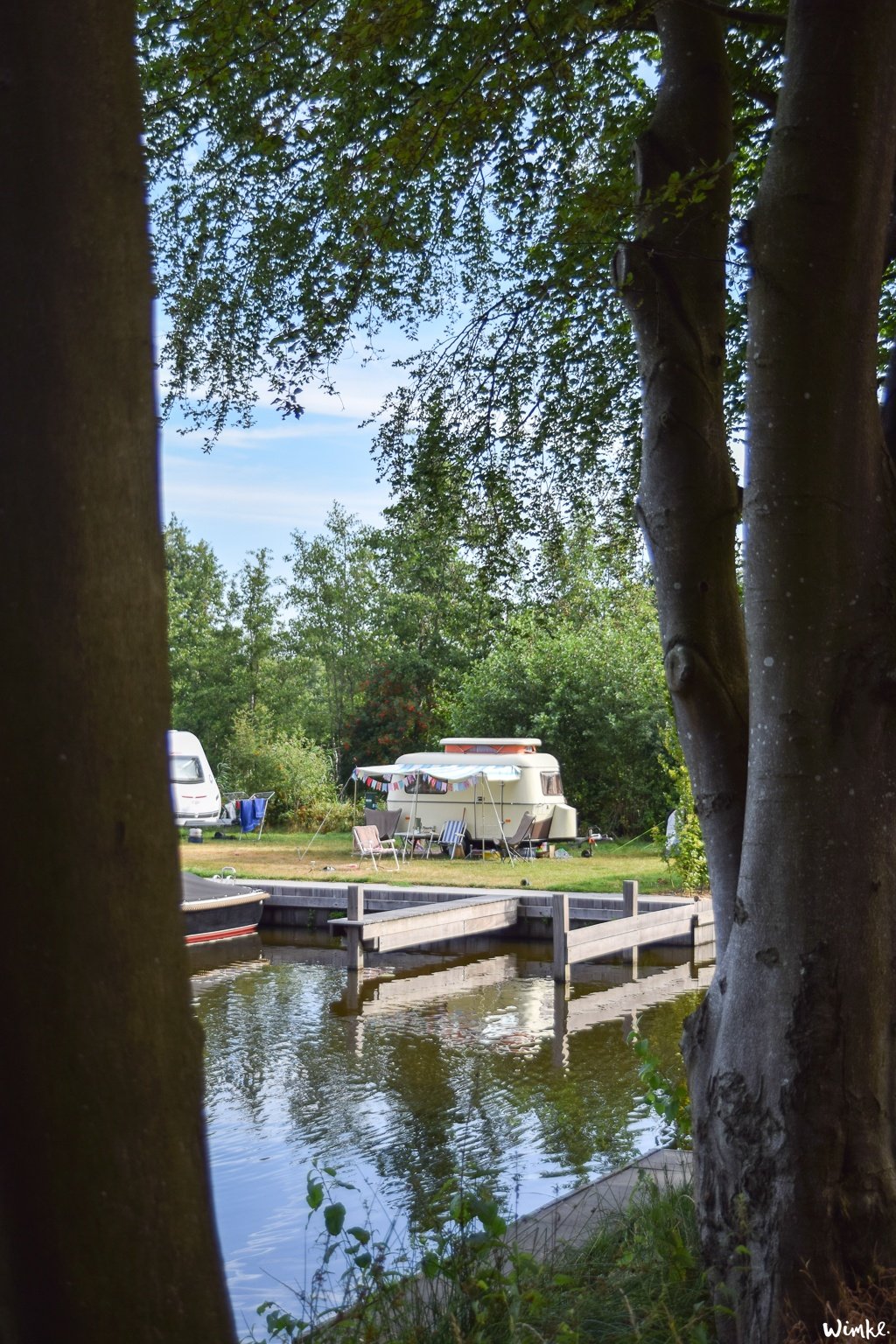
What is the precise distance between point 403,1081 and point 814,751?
680 cm

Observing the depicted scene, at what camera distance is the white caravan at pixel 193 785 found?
23828mm

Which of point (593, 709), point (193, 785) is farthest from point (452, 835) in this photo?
point (193, 785)

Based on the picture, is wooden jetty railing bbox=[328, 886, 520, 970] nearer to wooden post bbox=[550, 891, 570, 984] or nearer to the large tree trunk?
wooden post bbox=[550, 891, 570, 984]

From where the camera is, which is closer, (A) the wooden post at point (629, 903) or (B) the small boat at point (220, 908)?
(A) the wooden post at point (629, 903)

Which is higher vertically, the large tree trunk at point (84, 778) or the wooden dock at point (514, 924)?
the large tree trunk at point (84, 778)

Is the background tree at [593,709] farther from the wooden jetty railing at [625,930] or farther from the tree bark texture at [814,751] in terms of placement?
the tree bark texture at [814,751]

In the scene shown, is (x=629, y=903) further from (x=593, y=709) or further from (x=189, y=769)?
(x=189, y=769)

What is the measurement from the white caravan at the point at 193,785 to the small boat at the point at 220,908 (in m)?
8.09

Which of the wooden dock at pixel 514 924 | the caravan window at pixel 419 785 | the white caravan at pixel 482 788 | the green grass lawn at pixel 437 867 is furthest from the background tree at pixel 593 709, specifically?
the wooden dock at pixel 514 924

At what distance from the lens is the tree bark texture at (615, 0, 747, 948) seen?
12.8ft

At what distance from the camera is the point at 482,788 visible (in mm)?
21719

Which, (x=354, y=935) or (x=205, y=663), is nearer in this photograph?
(x=354, y=935)

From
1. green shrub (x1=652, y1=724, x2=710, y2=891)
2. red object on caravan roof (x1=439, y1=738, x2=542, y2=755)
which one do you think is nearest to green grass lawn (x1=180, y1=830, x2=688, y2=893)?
green shrub (x1=652, y1=724, x2=710, y2=891)

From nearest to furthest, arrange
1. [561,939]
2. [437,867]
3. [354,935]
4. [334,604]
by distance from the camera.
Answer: [561,939] < [354,935] < [437,867] < [334,604]
